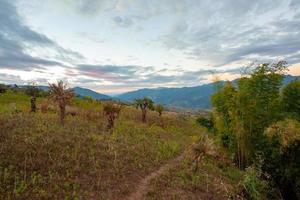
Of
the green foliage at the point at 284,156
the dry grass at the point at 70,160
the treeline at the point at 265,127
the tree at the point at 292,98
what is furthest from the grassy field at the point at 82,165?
the tree at the point at 292,98

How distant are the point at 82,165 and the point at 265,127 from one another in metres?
14.4

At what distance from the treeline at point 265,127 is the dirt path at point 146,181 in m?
5.47

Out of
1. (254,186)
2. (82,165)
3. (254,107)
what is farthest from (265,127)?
(82,165)

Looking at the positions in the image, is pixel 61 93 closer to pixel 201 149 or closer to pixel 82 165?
pixel 82 165

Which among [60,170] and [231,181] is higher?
[60,170]

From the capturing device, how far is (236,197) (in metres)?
20.1

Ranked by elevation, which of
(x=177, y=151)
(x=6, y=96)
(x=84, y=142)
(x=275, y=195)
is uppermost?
(x=6, y=96)

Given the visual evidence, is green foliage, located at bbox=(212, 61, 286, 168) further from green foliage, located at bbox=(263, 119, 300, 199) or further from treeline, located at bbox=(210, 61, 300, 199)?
green foliage, located at bbox=(263, 119, 300, 199)

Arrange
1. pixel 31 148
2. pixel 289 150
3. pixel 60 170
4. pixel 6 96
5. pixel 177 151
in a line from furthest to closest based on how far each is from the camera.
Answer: pixel 6 96, pixel 177 151, pixel 289 150, pixel 31 148, pixel 60 170

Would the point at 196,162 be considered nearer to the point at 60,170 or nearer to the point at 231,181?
the point at 231,181

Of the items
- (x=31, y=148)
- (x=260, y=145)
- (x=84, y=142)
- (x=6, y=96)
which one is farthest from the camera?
(x=6, y=96)

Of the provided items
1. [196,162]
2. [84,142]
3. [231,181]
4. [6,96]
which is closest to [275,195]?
[231,181]

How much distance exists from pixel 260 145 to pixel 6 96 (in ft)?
125

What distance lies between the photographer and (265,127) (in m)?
25.2
